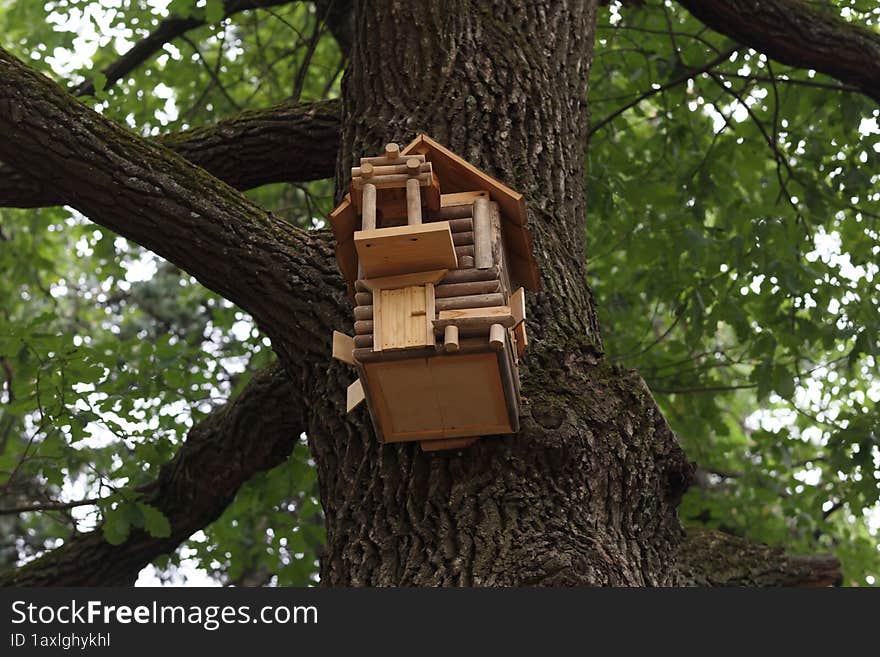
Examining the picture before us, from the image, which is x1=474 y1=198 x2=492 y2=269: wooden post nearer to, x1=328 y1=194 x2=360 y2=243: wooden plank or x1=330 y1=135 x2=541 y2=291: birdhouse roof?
x1=330 y1=135 x2=541 y2=291: birdhouse roof

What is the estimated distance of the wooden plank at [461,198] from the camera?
10.6 feet

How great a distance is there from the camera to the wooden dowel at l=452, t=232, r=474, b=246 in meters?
3.12

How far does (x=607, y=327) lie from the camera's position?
7141mm

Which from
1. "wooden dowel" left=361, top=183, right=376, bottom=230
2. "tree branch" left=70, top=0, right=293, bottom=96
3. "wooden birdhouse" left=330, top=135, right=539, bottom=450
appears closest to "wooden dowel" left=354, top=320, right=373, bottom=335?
"wooden birdhouse" left=330, top=135, right=539, bottom=450

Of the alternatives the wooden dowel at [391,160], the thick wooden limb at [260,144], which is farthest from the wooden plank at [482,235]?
the thick wooden limb at [260,144]

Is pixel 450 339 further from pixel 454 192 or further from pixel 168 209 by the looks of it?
pixel 168 209

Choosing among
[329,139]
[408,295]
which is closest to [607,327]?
[329,139]

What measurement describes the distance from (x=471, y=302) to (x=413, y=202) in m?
0.31

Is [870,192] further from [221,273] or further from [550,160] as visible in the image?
[221,273]

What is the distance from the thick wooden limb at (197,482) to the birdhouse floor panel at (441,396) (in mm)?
1825

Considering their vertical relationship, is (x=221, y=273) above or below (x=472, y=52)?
below

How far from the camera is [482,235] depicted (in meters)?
3.11

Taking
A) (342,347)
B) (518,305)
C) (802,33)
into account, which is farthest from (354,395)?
(802,33)

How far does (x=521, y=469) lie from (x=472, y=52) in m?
1.67
